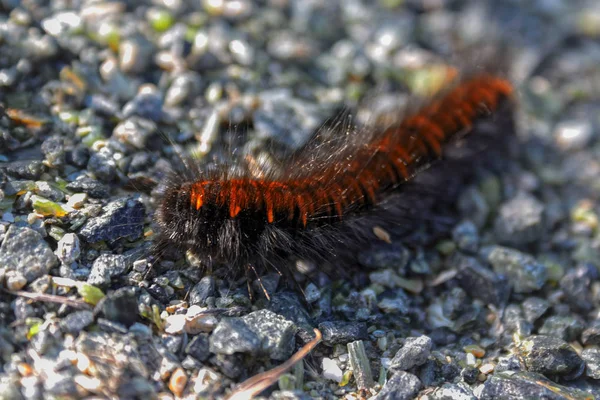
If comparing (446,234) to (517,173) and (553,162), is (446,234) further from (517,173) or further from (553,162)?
(553,162)

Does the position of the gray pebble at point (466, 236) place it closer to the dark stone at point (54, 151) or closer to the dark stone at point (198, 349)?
the dark stone at point (198, 349)

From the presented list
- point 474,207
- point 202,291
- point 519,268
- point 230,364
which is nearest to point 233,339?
point 230,364

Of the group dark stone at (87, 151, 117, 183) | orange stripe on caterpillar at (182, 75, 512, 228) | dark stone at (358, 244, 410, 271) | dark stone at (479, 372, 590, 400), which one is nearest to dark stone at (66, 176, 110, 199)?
dark stone at (87, 151, 117, 183)

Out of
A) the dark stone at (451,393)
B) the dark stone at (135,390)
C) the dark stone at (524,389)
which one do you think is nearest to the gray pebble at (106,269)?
the dark stone at (135,390)

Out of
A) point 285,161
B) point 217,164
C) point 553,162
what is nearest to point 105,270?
point 217,164

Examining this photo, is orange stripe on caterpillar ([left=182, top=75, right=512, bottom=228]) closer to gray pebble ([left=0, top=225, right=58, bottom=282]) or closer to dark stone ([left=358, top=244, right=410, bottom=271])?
dark stone ([left=358, top=244, right=410, bottom=271])

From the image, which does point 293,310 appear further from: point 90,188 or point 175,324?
point 90,188

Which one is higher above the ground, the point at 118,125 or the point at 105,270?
the point at 118,125
